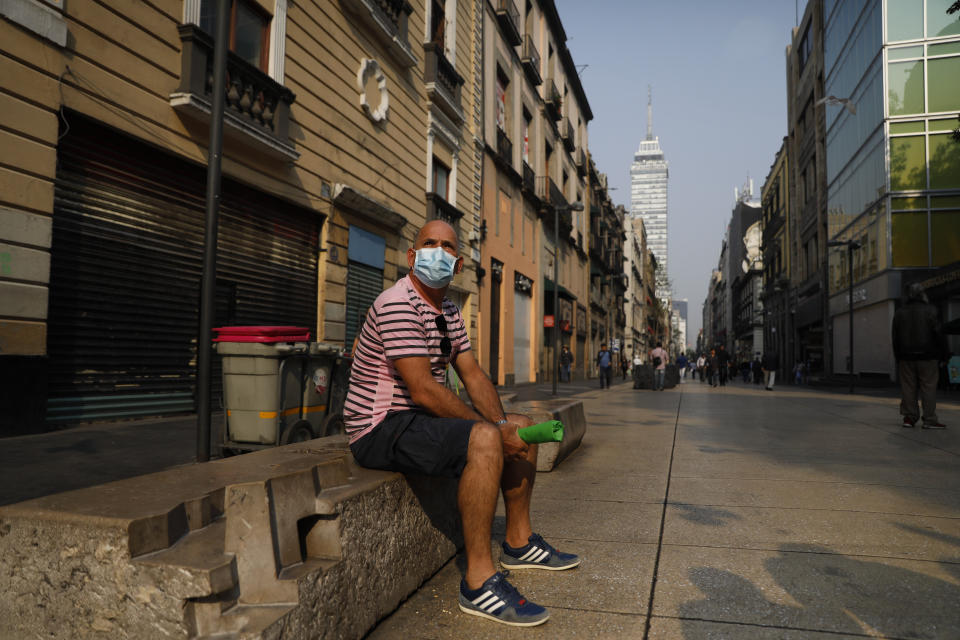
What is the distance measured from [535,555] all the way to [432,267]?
4.68ft

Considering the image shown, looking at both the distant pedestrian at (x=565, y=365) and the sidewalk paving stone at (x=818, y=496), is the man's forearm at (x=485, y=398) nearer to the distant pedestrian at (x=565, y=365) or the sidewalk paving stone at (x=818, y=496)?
the sidewalk paving stone at (x=818, y=496)

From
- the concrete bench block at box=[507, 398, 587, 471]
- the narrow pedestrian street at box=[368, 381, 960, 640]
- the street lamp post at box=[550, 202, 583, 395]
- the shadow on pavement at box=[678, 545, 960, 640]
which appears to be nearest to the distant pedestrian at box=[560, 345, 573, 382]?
the street lamp post at box=[550, 202, 583, 395]

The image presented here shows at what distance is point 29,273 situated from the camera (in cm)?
609

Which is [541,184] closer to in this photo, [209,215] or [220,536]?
[209,215]

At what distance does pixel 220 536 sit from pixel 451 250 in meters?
1.69

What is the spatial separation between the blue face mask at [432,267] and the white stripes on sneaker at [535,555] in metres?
1.31

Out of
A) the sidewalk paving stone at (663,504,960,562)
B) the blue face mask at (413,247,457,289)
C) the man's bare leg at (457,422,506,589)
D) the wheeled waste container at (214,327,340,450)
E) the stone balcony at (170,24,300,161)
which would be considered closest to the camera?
the man's bare leg at (457,422,506,589)

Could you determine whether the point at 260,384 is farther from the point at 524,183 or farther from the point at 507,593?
the point at 524,183

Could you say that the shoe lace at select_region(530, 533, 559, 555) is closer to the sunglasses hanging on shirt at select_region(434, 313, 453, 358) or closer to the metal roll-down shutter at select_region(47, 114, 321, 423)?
the sunglasses hanging on shirt at select_region(434, 313, 453, 358)

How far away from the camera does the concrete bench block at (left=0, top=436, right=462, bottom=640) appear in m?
1.73

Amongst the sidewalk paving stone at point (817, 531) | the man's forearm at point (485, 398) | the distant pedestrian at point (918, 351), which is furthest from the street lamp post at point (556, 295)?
the man's forearm at point (485, 398)

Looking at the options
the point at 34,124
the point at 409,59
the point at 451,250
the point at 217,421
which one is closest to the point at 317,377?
the point at 217,421

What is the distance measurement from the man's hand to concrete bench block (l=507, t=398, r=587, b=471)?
230 centimetres

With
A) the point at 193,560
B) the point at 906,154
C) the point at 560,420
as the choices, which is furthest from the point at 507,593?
the point at 906,154
